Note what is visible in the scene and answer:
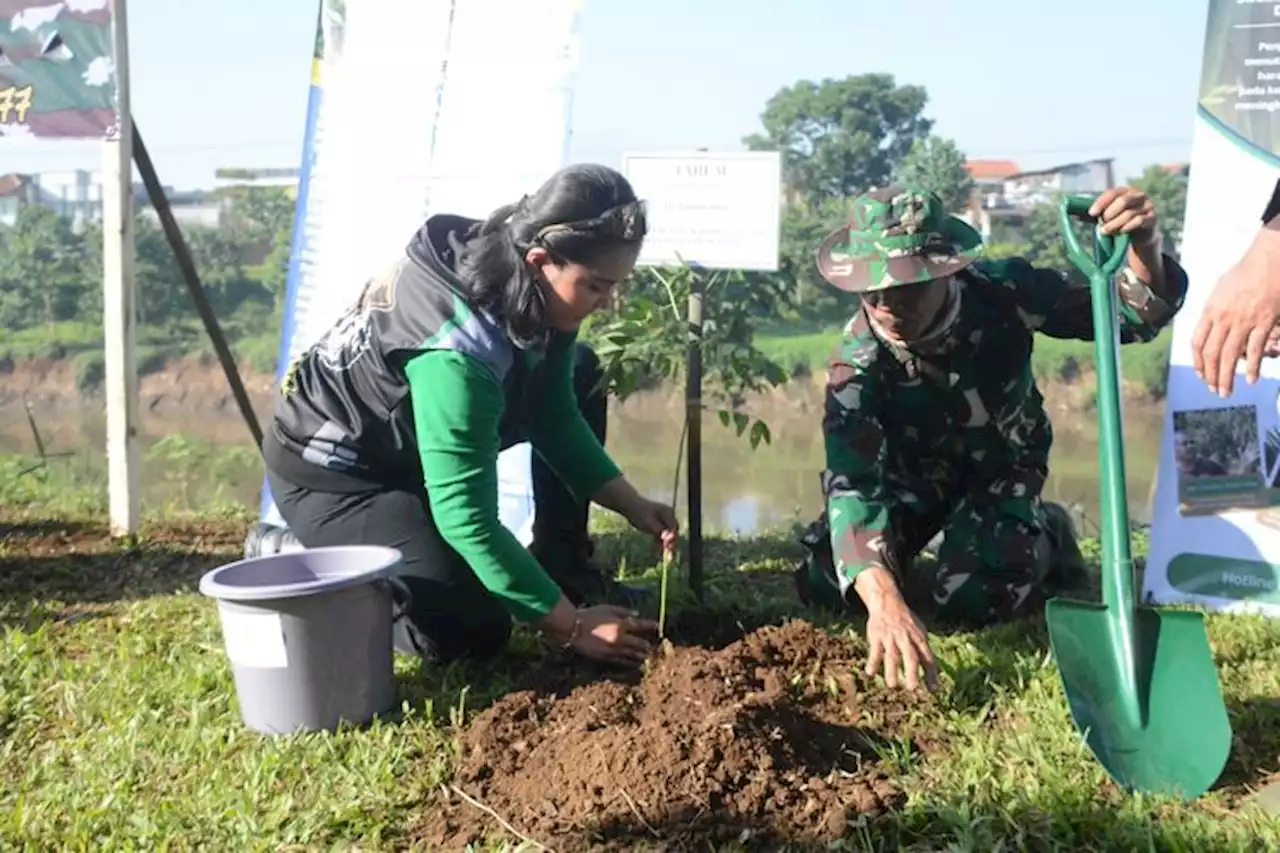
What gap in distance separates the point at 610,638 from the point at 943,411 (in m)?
1.17

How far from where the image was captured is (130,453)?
→ 450 cm

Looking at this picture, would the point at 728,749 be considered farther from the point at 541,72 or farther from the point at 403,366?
the point at 541,72

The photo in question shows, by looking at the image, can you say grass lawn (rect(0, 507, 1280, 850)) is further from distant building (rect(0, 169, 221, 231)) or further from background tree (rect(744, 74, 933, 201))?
background tree (rect(744, 74, 933, 201))

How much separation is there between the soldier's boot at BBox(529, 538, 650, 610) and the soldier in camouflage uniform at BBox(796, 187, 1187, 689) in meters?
0.53

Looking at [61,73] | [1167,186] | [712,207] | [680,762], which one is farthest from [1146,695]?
[1167,186]

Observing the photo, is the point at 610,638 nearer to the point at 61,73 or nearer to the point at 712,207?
the point at 712,207

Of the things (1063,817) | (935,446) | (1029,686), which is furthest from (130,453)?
(1063,817)

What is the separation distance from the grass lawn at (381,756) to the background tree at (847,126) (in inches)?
625

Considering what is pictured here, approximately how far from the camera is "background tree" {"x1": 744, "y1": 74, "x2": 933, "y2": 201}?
1922cm

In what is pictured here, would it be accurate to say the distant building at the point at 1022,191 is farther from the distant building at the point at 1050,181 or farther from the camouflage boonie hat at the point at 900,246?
the camouflage boonie hat at the point at 900,246

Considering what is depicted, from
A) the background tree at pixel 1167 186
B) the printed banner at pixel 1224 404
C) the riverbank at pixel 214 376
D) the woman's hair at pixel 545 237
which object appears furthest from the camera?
the background tree at pixel 1167 186

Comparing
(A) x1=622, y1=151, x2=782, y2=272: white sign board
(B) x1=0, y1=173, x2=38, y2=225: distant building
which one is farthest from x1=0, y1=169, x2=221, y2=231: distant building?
(A) x1=622, y1=151, x2=782, y2=272: white sign board

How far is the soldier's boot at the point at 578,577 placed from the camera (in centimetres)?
333

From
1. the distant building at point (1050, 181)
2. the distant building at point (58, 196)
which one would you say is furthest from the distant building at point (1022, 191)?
the distant building at point (58, 196)
